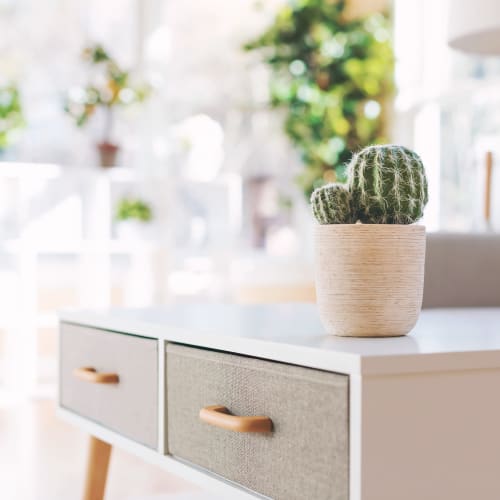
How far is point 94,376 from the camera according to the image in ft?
4.58

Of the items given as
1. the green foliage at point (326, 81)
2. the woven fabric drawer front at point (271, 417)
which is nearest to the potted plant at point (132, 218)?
the green foliage at point (326, 81)

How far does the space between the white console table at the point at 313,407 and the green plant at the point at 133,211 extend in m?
3.18

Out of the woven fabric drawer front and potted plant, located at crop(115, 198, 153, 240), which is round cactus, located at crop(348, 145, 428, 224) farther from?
potted plant, located at crop(115, 198, 153, 240)

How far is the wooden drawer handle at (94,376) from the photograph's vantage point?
1.37m

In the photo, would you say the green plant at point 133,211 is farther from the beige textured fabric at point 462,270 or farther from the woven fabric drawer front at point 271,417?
the woven fabric drawer front at point 271,417

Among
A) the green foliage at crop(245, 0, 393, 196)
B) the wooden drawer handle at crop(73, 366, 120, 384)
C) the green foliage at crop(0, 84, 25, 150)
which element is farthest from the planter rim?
the green foliage at crop(0, 84, 25, 150)

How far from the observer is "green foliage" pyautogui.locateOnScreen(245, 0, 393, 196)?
4.41 metres

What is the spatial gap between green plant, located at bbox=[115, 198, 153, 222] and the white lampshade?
259 cm

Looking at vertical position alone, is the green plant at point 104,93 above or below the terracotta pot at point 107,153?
above

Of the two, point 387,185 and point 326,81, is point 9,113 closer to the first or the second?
point 326,81

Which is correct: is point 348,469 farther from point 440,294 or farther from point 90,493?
point 440,294

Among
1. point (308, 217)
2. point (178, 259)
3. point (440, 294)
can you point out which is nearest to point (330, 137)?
point (308, 217)

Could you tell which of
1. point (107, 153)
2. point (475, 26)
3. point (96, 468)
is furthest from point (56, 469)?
point (107, 153)

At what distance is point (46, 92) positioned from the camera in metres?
4.61
